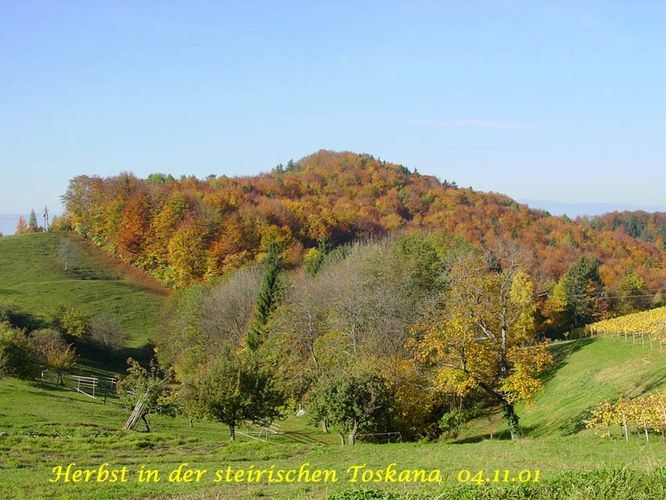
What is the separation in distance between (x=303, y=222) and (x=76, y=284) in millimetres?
47013

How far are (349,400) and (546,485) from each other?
19.2 meters

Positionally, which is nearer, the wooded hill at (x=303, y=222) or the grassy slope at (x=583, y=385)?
the grassy slope at (x=583, y=385)

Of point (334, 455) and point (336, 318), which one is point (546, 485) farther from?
point (336, 318)

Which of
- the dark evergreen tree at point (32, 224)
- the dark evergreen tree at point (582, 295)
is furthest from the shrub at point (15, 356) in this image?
the dark evergreen tree at point (32, 224)

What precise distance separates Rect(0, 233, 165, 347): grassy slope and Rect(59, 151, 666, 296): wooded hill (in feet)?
15.2

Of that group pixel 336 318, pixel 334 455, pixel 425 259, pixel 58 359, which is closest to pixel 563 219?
pixel 425 259

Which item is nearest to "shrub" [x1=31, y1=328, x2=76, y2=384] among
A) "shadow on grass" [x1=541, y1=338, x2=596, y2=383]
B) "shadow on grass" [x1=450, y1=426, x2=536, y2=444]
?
"shadow on grass" [x1=450, y1=426, x2=536, y2=444]

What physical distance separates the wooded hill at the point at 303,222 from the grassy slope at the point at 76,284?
15.2 feet

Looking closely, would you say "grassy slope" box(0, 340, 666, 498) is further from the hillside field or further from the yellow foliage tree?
the yellow foliage tree

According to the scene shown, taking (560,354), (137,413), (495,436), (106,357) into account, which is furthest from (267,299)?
(495,436)

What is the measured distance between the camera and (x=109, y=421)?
31656 millimetres

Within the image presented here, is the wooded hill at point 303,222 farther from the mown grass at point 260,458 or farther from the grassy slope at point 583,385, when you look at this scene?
the mown grass at point 260,458

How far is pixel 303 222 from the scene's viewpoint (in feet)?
395

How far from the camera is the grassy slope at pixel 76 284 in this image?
75.4m
